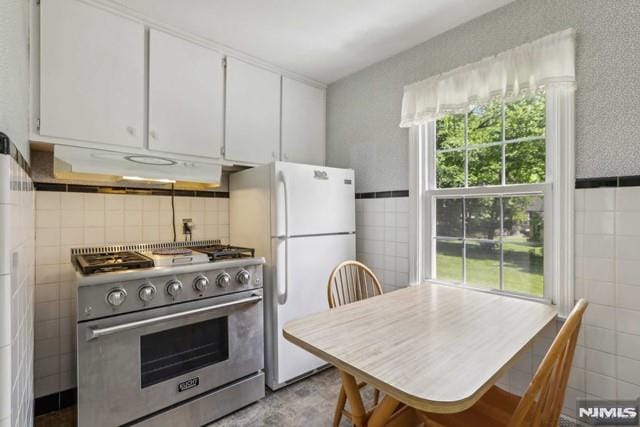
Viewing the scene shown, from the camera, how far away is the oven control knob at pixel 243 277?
194 centimetres

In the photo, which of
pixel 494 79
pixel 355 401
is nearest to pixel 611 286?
pixel 494 79

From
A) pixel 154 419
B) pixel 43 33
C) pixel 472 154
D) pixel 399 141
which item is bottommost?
pixel 154 419

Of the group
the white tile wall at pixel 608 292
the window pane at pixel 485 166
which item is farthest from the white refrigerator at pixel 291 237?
the white tile wall at pixel 608 292

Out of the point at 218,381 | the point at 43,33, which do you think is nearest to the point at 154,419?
the point at 218,381

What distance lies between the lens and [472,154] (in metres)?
2.09

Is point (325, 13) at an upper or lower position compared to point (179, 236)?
upper

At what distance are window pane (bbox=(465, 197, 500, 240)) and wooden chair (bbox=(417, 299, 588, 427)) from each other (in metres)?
0.94

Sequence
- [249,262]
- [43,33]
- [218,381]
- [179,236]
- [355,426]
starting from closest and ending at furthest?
[355,426], [43,33], [218,381], [249,262], [179,236]

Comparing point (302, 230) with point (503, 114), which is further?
point (302, 230)

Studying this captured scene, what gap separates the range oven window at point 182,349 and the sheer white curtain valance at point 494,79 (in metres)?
1.92

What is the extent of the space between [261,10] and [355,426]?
2.23 m

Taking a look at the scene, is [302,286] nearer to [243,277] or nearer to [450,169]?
[243,277]

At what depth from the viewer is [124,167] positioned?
5.79 feet

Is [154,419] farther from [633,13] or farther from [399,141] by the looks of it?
[633,13]
